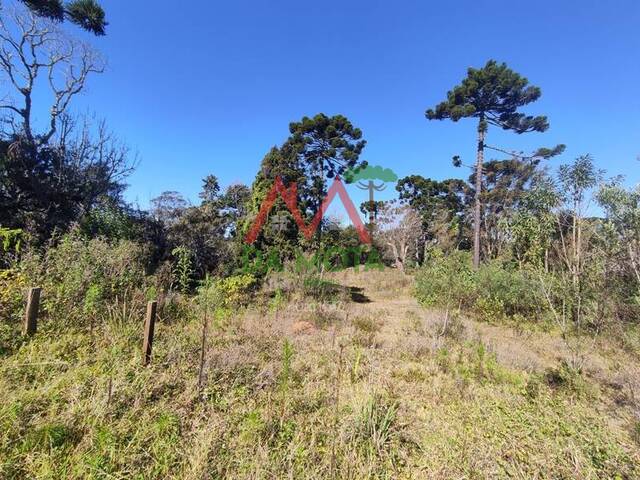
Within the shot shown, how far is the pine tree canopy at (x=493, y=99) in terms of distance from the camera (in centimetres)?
1302

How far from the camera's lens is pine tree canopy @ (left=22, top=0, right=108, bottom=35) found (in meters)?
4.85

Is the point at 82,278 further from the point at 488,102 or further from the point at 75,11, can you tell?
the point at 488,102

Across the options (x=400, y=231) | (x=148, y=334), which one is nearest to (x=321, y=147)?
(x=400, y=231)

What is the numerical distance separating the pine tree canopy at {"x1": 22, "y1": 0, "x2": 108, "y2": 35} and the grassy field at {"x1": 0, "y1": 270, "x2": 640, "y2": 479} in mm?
5279

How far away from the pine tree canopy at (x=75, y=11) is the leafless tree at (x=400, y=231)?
55.6ft

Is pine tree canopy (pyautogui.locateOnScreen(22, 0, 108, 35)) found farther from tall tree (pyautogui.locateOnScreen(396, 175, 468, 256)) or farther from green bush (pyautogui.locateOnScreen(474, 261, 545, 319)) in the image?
tall tree (pyautogui.locateOnScreen(396, 175, 468, 256))

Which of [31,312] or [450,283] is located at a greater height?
[450,283]

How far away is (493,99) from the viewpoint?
13734mm

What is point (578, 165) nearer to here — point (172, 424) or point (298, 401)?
point (298, 401)

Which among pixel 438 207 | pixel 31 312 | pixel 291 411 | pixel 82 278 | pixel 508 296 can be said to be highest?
pixel 438 207

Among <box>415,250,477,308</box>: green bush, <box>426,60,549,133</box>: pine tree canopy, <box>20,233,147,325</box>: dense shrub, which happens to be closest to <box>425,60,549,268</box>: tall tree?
<box>426,60,549,133</box>: pine tree canopy

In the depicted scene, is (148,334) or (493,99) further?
(493,99)

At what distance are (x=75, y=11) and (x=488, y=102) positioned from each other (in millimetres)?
15862

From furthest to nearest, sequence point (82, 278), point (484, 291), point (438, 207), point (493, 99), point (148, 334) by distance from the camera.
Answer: point (438, 207)
point (493, 99)
point (484, 291)
point (82, 278)
point (148, 334)
